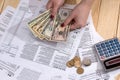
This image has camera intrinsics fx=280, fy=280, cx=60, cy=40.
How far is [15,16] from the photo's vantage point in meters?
1.14

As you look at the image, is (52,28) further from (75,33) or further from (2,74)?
(2,74)

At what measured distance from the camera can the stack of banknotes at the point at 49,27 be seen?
1060mm

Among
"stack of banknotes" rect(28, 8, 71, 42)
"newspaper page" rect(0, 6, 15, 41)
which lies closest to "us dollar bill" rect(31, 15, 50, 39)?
"stack of banknotes" rect(28, 8, 71, 42)

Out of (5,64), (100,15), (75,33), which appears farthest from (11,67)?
(100,15)

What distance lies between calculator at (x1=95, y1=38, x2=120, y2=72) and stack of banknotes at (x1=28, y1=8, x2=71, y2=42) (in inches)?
5.6

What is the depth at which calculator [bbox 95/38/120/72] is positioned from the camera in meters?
1.00

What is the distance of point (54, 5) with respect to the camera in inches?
43.5

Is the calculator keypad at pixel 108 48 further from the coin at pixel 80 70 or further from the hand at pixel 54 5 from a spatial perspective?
the hand at pixel 54 5

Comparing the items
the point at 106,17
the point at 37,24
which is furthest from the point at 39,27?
the point at 106,17

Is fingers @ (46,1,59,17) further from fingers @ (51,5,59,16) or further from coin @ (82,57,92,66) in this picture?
coin @ (82,57,92,66)

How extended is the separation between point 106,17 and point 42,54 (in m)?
0.29

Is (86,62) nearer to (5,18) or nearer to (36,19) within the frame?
(36,19)

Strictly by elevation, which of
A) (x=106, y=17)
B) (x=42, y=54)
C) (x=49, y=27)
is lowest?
(x=42, y=54)

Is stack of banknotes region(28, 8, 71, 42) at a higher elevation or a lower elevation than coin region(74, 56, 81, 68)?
higher
